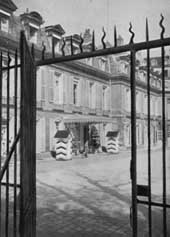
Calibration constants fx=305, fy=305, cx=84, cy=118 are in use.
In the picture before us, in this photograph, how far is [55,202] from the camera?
5.45m

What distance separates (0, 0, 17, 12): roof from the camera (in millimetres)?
14547

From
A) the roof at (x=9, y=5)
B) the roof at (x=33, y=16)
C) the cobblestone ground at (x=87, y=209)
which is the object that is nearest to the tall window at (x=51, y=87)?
the roof at (x=33, y=16)

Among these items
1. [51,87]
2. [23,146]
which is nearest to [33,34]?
[51,87]

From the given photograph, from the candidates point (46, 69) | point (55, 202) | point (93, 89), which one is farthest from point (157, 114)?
point (55, 202)

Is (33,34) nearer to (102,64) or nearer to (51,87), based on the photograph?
(51,87)

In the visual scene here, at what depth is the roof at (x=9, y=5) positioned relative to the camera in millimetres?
14547

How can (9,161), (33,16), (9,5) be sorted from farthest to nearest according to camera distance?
(33,16) < (9,5) < (9,161)

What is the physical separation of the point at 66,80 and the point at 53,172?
975 cm

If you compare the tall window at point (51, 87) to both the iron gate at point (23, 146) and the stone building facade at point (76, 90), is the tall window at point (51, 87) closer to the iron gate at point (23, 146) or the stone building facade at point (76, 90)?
the stone building facade at point (76, 90)

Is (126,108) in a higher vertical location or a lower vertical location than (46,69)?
lower

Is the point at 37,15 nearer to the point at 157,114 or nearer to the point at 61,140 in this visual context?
the point at 61,140

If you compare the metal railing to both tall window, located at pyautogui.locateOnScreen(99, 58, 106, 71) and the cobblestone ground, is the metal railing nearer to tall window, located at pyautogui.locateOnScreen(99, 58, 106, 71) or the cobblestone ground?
the cobblestone ground

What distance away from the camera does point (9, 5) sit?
1486 centimetres

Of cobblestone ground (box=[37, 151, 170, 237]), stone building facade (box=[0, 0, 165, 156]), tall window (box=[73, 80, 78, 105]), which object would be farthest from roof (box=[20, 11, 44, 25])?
cobblestone ground (box=[37, 151, 170, 237])
